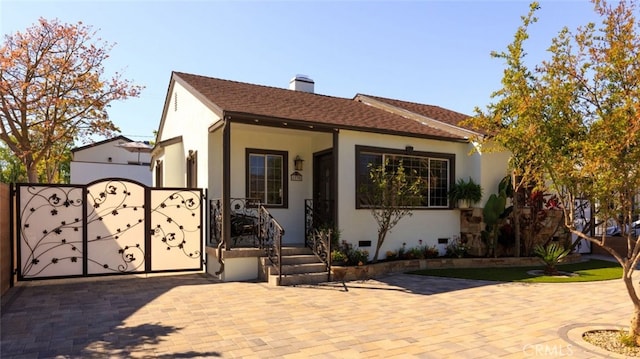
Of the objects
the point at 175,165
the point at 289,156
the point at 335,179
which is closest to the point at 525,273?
the point at 335,179

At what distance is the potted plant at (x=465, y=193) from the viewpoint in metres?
11.8

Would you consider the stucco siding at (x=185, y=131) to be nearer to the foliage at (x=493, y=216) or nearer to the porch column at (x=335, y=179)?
the porch column at (x=335, y=179)

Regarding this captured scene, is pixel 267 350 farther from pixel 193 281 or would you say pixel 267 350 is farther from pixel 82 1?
pixel 82 1

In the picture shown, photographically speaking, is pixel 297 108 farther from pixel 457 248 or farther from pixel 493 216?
pixel 493 216

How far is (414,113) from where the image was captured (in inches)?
558

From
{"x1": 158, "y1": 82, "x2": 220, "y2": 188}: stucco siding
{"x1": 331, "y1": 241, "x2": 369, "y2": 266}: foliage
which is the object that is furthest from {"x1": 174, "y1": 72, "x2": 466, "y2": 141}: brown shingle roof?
{"x1": 331, "y1": 241, "x2": 369, "y2": 266}: foliage

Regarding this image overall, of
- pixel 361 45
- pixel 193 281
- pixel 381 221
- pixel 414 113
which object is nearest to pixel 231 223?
pixel 193 281

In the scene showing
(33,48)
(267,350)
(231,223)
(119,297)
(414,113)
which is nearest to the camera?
(267,350)

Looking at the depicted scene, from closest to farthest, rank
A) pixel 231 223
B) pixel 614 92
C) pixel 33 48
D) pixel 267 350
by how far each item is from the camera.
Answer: pixel 267 350 < pixel 614 92 < pixel 231 223 < pixel 33 48

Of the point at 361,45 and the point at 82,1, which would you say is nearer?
the point at 82,1

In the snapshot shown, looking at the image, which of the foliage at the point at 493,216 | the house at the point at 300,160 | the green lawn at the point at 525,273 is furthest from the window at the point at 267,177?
the foliage at the point at 493,216

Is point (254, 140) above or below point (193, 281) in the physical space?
above

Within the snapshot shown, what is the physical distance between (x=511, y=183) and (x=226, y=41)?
9.22 metres

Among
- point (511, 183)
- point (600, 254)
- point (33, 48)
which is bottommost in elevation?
point (600, 254)
